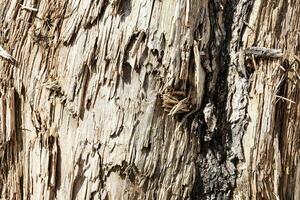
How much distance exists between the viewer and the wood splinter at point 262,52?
1.53 meters

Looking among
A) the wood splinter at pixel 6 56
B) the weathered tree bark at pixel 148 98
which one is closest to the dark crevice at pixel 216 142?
the weathered tree bark at pixel 148 98

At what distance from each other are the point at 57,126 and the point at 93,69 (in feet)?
0.57

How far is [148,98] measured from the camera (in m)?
1.47

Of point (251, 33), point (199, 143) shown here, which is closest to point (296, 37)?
point (251, 33)

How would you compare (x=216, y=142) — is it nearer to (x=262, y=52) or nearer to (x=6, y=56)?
(x=262, y=52)

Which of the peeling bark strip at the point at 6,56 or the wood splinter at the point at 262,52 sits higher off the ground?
the wood splinter at the point at 262,52

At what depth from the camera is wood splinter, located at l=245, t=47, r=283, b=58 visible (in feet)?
5.01

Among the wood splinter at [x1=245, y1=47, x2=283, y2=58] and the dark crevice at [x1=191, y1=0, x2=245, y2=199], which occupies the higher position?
the wood splinter at [x1=245, y1=47, x2=283, y2=58]

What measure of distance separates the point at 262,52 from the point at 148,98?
324 millimetres

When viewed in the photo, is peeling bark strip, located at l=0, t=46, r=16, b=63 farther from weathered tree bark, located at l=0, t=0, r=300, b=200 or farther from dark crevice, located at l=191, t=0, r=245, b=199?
dark crevice, located at l=191, t=0, r=245, b=199

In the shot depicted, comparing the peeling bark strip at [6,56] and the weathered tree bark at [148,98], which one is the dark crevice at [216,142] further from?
the peeling bark strip at [6,56]

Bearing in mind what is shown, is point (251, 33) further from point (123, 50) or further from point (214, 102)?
point (123, 50)

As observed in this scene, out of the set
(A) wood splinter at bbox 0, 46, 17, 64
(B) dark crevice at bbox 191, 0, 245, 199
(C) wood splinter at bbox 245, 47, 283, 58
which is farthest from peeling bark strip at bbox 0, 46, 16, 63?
(C) wood splinter at bbox 245, 47, 283, 58

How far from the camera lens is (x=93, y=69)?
148cm
